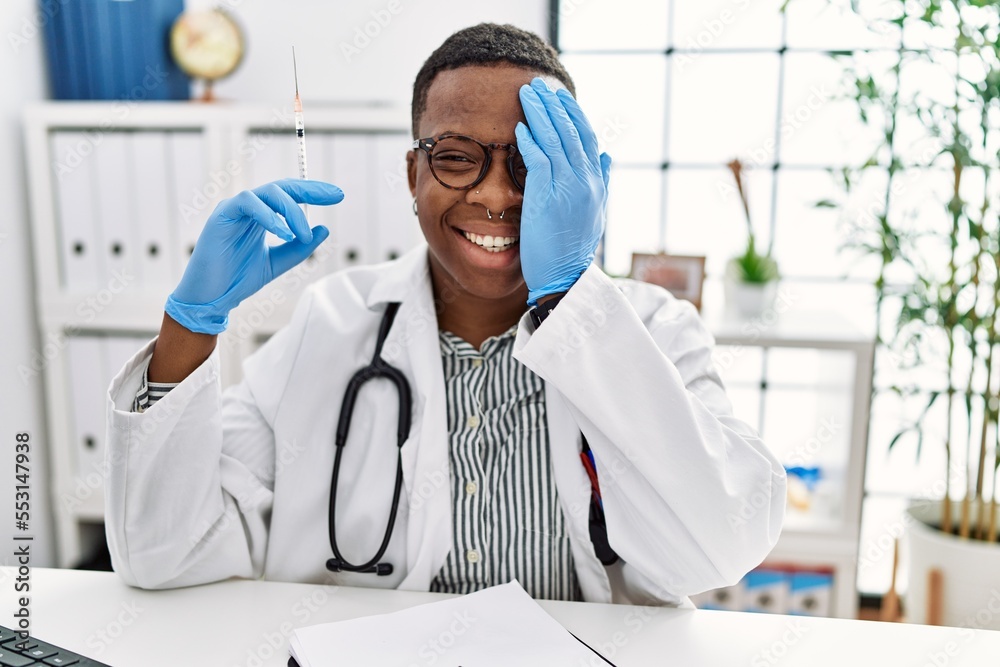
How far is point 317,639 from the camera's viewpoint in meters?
0.84

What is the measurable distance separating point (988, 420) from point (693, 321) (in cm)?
118

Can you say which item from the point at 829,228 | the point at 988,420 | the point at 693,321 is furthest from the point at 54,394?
the point at 988,420

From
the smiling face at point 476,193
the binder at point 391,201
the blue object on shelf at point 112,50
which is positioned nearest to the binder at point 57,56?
the blue object on shelf at point 112,50

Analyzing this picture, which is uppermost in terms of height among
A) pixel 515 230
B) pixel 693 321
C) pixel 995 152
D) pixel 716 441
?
pixel 995 152

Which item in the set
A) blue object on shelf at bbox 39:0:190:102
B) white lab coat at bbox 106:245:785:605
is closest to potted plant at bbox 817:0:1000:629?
white lab coat at bbox 106:245:785:605

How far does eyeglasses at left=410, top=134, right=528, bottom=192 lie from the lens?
1.08 m

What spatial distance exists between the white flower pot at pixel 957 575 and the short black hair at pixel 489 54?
1.56 metres

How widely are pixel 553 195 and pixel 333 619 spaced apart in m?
0.60

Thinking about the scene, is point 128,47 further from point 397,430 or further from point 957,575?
point 957,575

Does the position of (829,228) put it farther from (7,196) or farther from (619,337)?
(7,196)

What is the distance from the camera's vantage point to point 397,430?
45.1 inches

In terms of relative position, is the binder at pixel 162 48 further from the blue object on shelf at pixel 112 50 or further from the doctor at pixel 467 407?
the doctor at pixel 467 407

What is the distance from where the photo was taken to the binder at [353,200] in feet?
6.81

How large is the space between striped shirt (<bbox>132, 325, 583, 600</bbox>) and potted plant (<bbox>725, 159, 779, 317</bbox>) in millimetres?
1116
